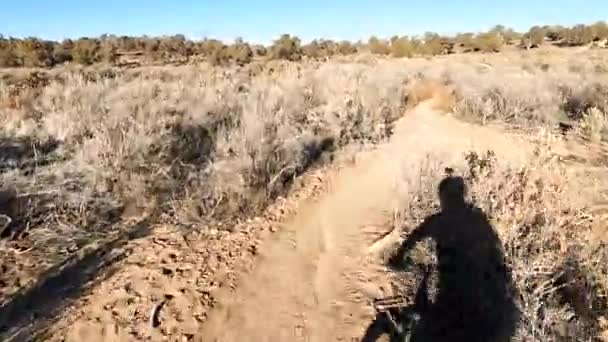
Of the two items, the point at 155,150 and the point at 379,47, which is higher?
the point at 379,47

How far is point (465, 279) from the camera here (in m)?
5.69

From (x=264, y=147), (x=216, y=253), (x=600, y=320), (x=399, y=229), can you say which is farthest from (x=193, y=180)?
(x=600, y=320)

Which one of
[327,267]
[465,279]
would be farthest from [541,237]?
[327,267]

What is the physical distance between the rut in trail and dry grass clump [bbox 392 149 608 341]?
0.51 meters

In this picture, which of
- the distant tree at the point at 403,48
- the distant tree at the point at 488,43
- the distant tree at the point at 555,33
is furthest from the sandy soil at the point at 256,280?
the distant tree at the point at 555,33

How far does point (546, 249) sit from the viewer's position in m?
5.96

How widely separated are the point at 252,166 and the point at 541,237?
3634mm

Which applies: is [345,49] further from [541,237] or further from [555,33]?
[541,237]

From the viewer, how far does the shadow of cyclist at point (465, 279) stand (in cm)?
494

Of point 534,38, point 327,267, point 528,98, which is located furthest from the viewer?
point 534,38

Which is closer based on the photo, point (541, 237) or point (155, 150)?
point (541, 237)

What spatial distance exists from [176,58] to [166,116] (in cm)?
2718

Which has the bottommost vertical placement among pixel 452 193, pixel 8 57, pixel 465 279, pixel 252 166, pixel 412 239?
pixel 465 279

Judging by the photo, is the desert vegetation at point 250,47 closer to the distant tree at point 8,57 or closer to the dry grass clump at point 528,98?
the distant tree at point 8,57
